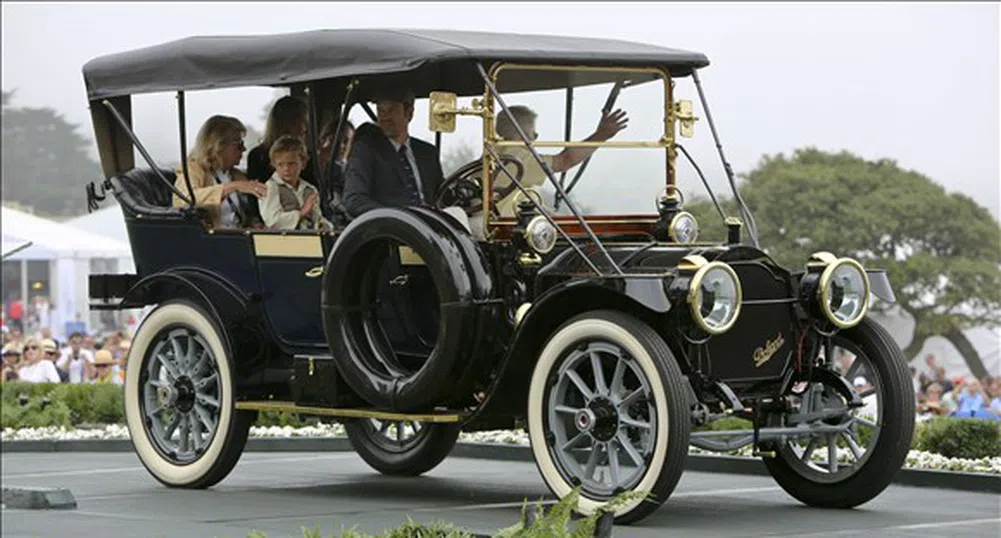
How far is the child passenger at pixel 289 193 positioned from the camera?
13.0 meters

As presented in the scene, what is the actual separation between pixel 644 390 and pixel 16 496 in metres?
3.30

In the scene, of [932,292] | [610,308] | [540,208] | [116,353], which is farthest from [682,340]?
[932,292]

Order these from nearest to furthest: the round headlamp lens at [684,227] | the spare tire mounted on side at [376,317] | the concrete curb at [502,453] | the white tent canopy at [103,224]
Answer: the spare tire mounted on side at [376,317] < the round headlamp lens at [684,227] < the concrete curb at [502,453] < the white tent canopy at [103,224]

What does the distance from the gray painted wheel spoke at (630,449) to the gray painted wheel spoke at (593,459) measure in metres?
0.15

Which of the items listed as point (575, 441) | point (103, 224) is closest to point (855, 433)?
point (575, 441)

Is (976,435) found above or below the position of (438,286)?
below

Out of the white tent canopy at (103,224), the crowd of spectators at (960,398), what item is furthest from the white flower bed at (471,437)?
the white tent canopy at (103,224)

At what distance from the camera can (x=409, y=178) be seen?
12.5m

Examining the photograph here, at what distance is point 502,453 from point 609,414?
476 cm

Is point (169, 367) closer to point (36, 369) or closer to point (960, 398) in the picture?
point (36, 369)

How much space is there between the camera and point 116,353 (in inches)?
1121

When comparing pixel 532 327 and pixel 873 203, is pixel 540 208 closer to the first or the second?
pixel 532 327

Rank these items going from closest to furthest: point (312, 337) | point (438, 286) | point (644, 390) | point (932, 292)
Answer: point (644, 390), point (438, 286), point (312, 337), point (932, 292)

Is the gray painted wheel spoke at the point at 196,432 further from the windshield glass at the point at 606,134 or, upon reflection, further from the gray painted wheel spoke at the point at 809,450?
the gray painted wheel spoke at the point at 809,450
